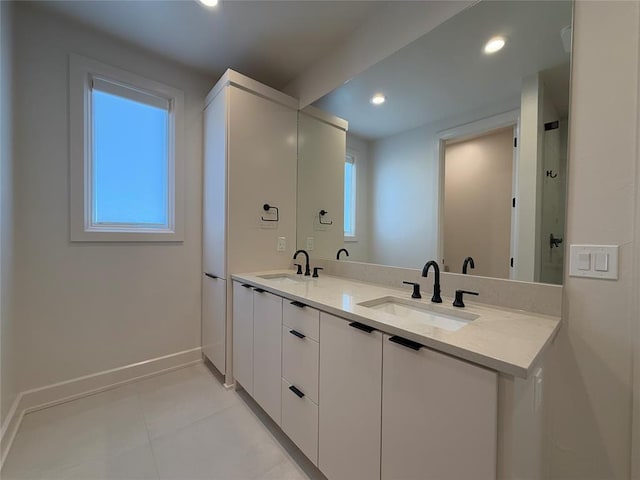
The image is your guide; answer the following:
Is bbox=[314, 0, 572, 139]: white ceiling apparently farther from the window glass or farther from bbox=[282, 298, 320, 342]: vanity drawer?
the window glass

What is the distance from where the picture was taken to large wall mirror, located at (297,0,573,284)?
1.11m

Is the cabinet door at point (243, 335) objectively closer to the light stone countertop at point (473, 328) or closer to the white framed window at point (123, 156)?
the light stone countertop at point (473, 328)

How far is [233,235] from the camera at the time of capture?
2.03 meters

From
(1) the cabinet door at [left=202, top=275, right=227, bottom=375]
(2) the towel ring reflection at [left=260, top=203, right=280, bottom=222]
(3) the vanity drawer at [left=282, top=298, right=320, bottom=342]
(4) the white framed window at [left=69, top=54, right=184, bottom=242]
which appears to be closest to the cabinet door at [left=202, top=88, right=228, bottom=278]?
(1) the cabinet door at [left=202, top=275, right=227, bottom=375]

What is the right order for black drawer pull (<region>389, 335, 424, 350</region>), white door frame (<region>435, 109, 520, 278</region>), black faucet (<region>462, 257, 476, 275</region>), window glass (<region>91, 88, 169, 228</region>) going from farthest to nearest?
window glass (<region>91, 88, 169, 228</region>), black faucet (<region>462, 257, 476, 275</region>), white door frame (<region>435, 109, 520, 278</region>), black drawer pull (<region>389, 335, 424, 350</region>)

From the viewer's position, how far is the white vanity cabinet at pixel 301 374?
124cm

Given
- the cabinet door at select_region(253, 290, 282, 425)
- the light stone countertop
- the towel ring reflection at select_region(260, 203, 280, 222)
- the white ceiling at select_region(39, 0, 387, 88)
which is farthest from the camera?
the towel ring reflection at select_region(260, 203, 280, 222)

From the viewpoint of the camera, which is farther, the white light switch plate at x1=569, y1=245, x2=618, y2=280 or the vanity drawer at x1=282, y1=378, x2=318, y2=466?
the vanity drawer at x1=282, y1=378, x2=318, y2=466

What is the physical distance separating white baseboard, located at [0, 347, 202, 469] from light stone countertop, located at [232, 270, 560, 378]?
4.89 ft

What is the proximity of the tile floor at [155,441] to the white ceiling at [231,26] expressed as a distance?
8.69ft

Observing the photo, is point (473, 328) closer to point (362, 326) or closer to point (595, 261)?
point (362, 326)

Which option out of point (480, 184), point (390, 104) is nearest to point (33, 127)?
point (390, 104)

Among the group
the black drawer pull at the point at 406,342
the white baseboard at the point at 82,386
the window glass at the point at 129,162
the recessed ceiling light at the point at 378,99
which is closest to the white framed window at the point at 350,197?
the recessed ceiling light at the point at 378,99

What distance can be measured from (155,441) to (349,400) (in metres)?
1.26
